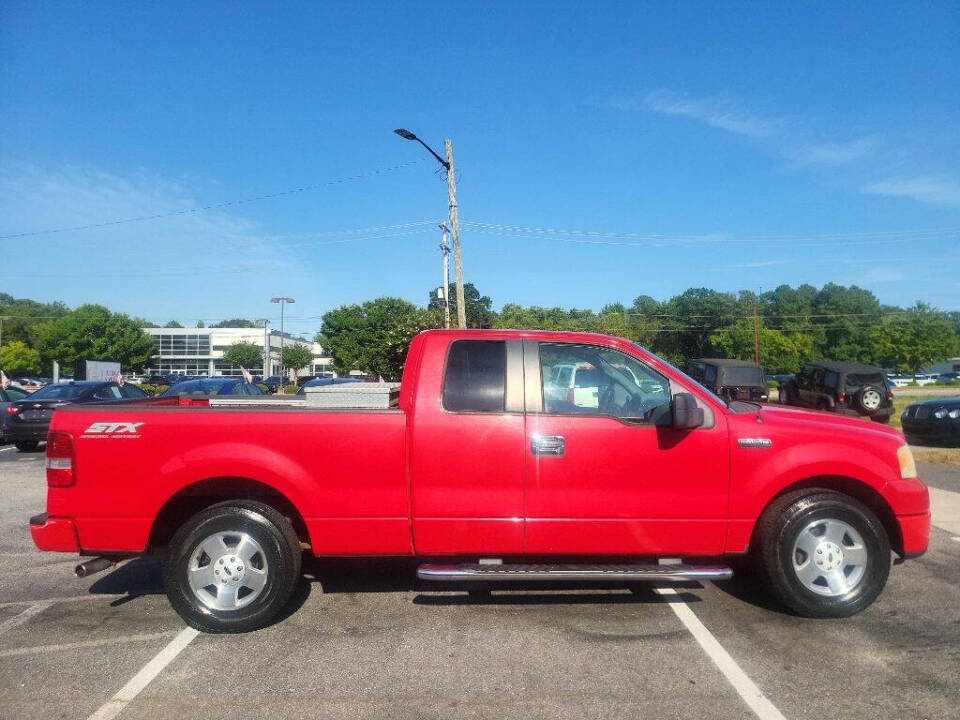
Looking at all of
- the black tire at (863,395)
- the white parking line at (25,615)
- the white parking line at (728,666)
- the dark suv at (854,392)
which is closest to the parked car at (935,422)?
the dark suv at (854,392)

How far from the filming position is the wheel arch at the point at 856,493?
14.4 feet

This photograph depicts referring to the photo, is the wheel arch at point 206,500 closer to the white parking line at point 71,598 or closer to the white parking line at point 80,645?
the white parking line at point 80,645

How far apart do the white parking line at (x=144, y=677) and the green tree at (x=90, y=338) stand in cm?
9014

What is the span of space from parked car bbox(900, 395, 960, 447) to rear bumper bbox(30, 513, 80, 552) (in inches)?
539

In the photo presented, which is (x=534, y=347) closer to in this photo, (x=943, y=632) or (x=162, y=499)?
(x=162, y=499)

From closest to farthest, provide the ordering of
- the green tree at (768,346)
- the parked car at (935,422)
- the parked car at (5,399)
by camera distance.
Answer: the parked car at (935,422) < the parked car at (5,399) < the green tree at (768,346)

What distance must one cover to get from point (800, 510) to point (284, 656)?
10.9ft

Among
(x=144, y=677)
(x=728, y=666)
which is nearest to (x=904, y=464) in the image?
(x=728, y=666)

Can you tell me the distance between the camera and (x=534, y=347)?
446 centimetres

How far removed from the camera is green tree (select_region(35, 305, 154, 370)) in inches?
3287

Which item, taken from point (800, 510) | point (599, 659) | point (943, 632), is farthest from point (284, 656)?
point (943, 632)

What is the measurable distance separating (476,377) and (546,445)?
2.11 feet

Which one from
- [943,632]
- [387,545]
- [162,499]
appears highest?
[162,499]

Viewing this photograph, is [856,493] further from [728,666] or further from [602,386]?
[602,386]
